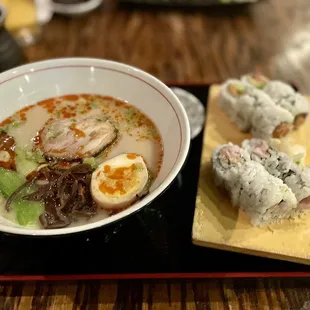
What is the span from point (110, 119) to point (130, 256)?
0.59m

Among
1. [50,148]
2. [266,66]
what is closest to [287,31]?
[266,66]

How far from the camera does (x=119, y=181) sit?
53.7 inches

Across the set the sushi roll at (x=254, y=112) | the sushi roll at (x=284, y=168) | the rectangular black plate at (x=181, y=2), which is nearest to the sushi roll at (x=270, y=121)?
the sushi roll at (x=254, y=112)

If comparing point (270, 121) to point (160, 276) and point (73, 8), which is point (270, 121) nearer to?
point (160, 276)

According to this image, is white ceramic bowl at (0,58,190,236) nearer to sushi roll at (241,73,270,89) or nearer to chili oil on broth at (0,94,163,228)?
chili oil on broth at (0,94,163,228)

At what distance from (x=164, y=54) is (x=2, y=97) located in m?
1.23

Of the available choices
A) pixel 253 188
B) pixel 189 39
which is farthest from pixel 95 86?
pixel 189 39

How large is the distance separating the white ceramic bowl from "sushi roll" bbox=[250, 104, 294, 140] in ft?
1.44

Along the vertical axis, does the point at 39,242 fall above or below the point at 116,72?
below

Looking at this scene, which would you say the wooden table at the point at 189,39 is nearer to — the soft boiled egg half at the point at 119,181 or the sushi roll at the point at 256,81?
the sushi roll at the point at 256,81

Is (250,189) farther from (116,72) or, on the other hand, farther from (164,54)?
(164,54)

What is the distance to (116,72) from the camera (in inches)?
68.9

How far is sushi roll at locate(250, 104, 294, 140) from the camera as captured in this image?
174 cm

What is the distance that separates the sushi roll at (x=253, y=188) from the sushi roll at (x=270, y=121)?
9.6 inches
